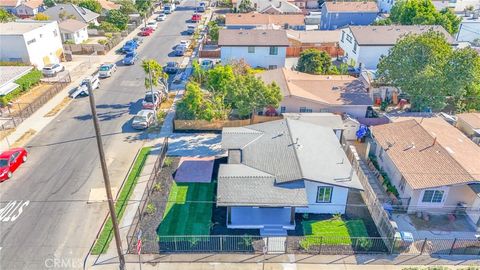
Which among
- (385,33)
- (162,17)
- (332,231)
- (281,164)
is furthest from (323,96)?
(162,17)

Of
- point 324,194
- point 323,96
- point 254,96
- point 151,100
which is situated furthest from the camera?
point 151,100

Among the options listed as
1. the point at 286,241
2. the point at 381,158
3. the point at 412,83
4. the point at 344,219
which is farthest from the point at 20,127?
the point at 412,83

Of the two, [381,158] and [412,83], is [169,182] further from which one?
[412,83]

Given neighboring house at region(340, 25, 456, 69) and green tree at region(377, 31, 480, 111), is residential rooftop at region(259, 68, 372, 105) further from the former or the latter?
neighboring house at region(340, 25, 456, 69)

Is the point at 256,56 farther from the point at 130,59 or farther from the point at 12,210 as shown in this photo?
the point at 12,210

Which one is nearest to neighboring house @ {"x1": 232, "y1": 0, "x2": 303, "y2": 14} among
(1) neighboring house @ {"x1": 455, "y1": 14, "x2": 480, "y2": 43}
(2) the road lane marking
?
(1) neighboring house @ {"x1": 455, "y1": 14, "x2": 480, "y2": 43}

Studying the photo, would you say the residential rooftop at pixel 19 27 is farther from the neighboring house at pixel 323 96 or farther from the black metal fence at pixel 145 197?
the neighboring house at pixel 323 96
